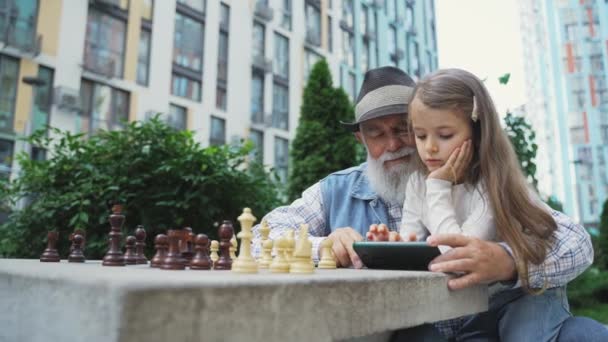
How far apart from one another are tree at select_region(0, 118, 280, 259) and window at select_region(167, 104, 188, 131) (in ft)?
37.9

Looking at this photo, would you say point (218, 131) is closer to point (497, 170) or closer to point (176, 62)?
point (176, 62)

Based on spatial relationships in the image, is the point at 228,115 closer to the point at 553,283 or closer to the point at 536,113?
the point at 553,283

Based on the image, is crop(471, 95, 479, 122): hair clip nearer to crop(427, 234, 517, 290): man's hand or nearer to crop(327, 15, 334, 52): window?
crop(427, 234, 517, 290): man's hand

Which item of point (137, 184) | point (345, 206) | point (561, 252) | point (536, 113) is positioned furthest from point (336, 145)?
point (536, 113)

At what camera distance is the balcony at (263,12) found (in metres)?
18.3

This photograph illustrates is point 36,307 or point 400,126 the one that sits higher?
point 400,126

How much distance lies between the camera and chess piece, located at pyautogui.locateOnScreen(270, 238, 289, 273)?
113 centimetres

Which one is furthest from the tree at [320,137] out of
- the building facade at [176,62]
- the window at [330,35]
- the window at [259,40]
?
the window at [330,35]

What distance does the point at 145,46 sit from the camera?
48.7 ft

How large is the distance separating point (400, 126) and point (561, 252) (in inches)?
40.2

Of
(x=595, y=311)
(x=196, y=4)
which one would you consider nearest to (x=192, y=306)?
(x=595, y=311)

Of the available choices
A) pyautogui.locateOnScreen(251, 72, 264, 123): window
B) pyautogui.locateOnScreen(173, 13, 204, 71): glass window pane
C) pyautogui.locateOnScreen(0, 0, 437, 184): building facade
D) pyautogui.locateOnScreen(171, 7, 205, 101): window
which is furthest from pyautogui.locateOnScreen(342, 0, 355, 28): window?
pyautogui.locateOnScreen(173, 13, 204, 71): glass window pane

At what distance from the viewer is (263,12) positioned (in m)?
18.3

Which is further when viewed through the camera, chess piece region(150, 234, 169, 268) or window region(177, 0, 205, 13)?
window region(177, 0, 205, 13)
